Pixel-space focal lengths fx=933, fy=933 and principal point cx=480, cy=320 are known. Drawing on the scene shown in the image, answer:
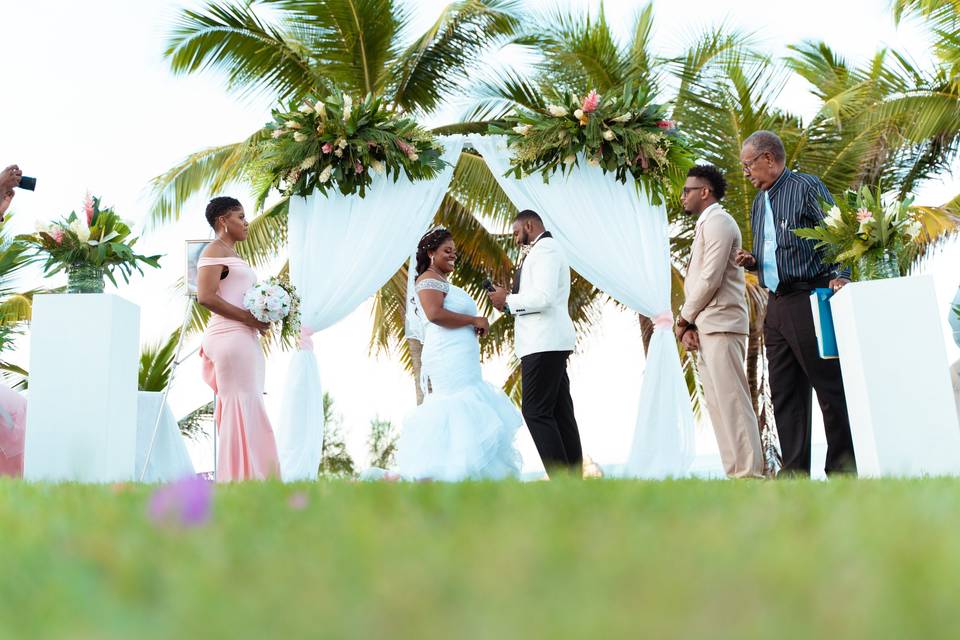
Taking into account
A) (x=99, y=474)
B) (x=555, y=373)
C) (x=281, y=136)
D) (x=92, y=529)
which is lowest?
(x=92, y=529)

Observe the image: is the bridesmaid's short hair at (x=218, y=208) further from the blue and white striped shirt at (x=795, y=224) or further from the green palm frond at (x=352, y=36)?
the green palm frond at (x=352, y=36)

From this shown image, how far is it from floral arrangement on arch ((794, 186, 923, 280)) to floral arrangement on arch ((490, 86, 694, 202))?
207cm

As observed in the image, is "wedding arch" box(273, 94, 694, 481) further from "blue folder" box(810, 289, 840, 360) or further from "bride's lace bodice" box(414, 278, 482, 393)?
"blue folder" box(810, 289, 840, 360)

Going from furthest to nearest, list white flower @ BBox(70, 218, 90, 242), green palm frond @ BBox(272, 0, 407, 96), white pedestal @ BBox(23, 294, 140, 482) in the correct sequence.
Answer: green palm frond @ BBox(272, 0, 407, 96) < white flower @ BBox(70, 218, 90, 242) < white pedestal @ BBox(23, 294, 140, 482)

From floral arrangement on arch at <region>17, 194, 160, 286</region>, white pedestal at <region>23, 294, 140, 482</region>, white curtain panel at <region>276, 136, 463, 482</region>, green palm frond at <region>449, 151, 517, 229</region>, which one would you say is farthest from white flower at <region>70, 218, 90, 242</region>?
green palm frond at <region>449, 151, 517, 229</region>

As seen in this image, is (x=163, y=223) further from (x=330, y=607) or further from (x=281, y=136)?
(x=330, y=607)

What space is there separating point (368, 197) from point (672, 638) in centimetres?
653

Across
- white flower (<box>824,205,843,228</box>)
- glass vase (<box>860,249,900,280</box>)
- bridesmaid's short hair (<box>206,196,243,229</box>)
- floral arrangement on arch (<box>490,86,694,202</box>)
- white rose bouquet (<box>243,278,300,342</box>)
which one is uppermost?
floral arrangement on arch (<box>490,86,694,202</box>)

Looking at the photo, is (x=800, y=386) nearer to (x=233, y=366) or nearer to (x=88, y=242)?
(x=233, y=366)

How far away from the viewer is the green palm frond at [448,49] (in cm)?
1369

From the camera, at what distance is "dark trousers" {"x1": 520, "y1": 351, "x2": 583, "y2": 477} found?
5961 mm

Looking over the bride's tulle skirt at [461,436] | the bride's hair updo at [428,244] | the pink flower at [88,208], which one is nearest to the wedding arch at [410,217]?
the bride's hair updo at [428,244]

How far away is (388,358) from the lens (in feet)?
50.6

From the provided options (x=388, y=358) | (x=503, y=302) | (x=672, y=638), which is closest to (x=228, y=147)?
(x=388, y=358)
